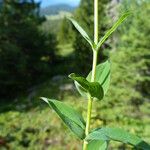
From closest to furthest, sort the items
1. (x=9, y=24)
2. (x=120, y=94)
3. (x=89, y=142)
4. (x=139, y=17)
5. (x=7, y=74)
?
(x=89, y=142) < (x=139, y=17) < (x=120, y=94) < (x=7, y=74) < (x=9, y=24)

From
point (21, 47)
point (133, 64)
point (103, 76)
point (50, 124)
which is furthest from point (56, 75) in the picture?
point (103, 76)

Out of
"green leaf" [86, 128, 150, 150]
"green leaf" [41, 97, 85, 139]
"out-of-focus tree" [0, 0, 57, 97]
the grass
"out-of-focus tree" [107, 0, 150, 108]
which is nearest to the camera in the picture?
"green leaf" [86, 128, 150, 150]

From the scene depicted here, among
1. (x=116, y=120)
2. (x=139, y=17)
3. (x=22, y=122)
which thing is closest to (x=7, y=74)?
(x=22, y=122)

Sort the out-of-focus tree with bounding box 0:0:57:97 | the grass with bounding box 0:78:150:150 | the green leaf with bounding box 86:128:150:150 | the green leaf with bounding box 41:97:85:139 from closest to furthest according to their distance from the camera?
the green leaf with bounding box 86:128:150:150, the green leaf with bounding box 41:97:85:139, the grass with bounding box 0:78:150:150, the out-of-focus tree with bounding box 0:0:57:97

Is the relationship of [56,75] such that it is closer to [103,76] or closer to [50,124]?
[50,124]

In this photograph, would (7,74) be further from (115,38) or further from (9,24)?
(115,38)

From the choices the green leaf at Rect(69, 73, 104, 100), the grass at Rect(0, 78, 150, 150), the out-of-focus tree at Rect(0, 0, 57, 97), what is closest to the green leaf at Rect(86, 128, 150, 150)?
the green leaf at Rect(69, 73, 104, 100)

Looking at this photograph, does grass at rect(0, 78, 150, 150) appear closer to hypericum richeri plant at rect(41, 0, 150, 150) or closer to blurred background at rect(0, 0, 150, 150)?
blurred background at rect(0, 0, 150, 150)
